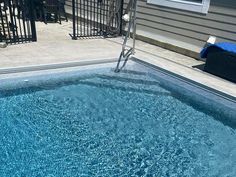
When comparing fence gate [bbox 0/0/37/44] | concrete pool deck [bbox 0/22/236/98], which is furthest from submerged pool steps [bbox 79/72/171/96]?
fence gate [bbox 0/0/37/44]

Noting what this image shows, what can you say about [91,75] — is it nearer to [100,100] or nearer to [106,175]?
[100,100]

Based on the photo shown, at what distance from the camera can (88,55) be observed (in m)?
6.03

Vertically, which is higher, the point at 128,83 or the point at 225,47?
the point at 225,47

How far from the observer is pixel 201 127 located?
13.8 feet

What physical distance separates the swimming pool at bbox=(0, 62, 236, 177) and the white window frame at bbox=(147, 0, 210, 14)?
1.56 m

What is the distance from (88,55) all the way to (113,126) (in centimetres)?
235

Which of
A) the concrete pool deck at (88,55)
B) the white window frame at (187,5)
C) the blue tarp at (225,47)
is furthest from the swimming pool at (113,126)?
the white window frame at (187,5)

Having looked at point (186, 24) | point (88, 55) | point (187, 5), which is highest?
point (187, 5)

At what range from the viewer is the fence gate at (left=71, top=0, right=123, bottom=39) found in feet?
24.9

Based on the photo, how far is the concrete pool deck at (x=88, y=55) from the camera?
5.23 m

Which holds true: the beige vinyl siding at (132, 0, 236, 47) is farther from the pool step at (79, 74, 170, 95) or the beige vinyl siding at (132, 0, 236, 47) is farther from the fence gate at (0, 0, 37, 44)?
the fence gate at (0, 0, 37, 44)

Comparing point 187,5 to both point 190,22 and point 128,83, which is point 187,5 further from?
point 128,83

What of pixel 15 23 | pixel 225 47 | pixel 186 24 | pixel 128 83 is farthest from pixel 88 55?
pixel 225 47

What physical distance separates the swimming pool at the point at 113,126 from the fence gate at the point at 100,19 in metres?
2.34
